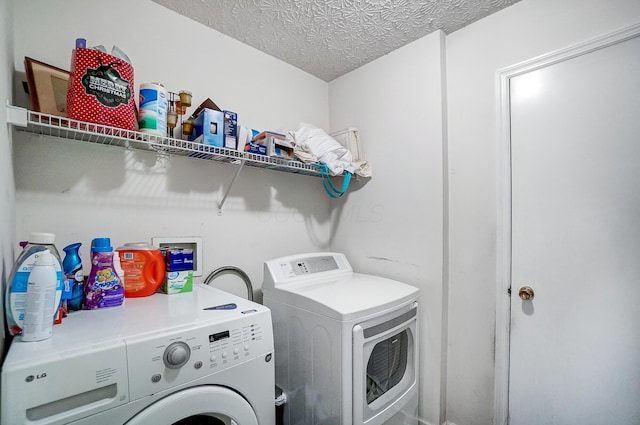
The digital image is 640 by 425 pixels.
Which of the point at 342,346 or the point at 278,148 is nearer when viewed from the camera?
the point at 342,346

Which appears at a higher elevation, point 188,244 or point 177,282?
point 188,244

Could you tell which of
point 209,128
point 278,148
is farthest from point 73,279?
point 278,148

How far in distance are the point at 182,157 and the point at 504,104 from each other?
1.80m

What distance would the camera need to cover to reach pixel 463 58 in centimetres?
173

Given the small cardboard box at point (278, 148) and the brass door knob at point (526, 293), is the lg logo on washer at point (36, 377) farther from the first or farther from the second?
the brass door knob at point (526, 293)

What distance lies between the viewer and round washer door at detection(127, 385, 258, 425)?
0.78 meters

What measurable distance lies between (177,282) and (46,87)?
2.99 feet

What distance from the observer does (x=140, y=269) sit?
1253 millimetres

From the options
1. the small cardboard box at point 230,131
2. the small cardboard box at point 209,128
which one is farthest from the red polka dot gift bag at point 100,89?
the small cardboard box at point 230,131

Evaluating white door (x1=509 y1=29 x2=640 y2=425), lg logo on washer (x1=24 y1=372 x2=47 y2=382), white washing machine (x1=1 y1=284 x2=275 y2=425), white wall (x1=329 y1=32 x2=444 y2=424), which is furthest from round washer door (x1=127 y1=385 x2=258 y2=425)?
white door (x1=509 y1=29 x2=640 y2=425)

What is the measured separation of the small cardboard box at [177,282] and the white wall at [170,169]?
0.31 metres

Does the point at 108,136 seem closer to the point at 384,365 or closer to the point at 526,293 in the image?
the point at 384,365

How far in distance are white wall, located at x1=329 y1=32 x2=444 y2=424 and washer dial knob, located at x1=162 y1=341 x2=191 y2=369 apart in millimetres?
1380

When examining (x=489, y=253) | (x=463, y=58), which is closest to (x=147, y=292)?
(x=489, y=253)
